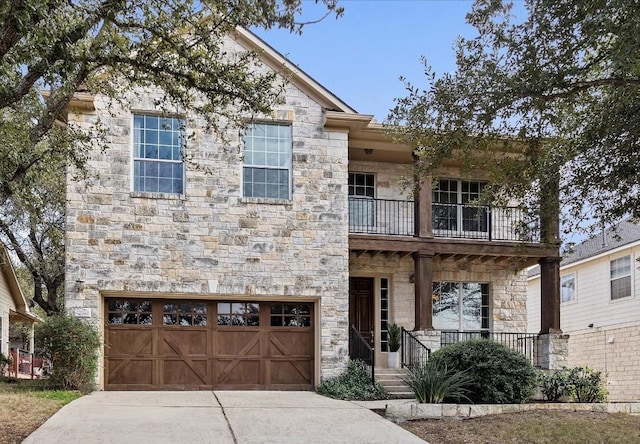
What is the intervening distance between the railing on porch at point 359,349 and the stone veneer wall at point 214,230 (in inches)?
17.1

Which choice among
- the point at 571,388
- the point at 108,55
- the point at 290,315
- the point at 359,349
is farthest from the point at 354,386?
the point at 108,55

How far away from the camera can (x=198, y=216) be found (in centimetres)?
1449

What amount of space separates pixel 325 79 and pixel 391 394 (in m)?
7.09

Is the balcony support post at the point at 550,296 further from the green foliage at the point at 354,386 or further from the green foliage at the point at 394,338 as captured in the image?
the green foliage at the point at 354,386

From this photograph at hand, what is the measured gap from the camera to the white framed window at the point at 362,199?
55.2ft

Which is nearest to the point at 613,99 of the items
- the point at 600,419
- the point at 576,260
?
the point at 600,419

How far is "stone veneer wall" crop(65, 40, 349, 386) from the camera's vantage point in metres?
14.0

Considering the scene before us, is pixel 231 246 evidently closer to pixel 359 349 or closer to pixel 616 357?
pixel 359 349

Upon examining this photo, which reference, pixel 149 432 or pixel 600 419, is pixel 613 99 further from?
pixel 149 432

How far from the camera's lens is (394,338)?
15781 millimetres

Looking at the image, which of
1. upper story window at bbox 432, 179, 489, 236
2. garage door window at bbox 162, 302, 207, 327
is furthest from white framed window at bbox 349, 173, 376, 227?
garage door window at bbox 162, 302, 207, 327

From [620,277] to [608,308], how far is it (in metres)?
1.10

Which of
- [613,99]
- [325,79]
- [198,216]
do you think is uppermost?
[325,79]

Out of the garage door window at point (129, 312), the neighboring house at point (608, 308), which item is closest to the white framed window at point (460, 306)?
the neighboring house at point (608, 308)
